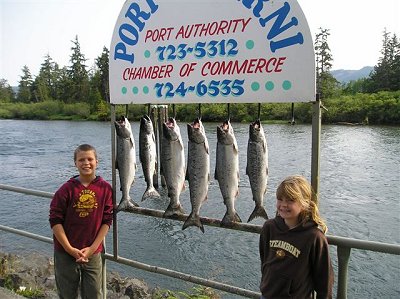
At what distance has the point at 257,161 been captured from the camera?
3338 mm

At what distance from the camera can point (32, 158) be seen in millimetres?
25953

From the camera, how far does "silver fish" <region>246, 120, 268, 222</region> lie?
3.32 m

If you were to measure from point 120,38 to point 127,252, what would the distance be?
7.42 metres

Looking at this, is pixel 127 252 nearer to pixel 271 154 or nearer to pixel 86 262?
pixel 86 262

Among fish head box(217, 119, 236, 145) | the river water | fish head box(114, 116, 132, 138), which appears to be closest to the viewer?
fish head box(217, 119, 236, 145)

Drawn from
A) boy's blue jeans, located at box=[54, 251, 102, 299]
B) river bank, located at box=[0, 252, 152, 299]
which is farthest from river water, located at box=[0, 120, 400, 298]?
boy's blue jeans, located at box=[54, 251, 102, 299]

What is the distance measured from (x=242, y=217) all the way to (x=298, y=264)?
9.89 metres

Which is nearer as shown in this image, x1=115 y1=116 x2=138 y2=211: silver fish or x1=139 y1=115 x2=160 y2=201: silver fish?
x1=139 y1=115 x2=160 y2=201: silver fish

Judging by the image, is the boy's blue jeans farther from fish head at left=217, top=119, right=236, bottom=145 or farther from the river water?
the river water

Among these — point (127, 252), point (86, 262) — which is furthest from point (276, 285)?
point (127, 252)

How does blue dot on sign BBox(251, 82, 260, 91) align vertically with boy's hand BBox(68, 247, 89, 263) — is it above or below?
above

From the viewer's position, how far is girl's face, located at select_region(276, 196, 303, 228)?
272 centimetres

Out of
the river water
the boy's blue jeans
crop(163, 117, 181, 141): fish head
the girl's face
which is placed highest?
crop(163, 117, 181, 141): fish head

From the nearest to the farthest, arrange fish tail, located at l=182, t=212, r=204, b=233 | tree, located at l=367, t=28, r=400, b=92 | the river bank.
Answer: fish tail, located at l=182, t=212, r=204, b=233
the river bank
tree, located at l=367, t=28, r=400, b=92
